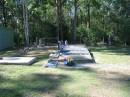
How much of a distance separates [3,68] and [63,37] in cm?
1842

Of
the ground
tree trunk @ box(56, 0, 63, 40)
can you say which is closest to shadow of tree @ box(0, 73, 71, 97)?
the ground

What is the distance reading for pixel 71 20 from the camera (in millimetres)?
29938

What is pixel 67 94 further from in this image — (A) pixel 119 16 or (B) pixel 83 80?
(A) pixel 119 16

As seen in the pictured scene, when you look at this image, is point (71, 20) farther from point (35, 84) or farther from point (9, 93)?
point (9, 93)

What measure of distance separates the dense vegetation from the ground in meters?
16.4

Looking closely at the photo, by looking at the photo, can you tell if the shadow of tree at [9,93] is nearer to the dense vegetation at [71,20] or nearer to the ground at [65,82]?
the ground at [65,82]

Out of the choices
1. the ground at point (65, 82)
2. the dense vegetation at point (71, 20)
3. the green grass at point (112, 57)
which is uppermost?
the dense vegetation at point (71, 20)

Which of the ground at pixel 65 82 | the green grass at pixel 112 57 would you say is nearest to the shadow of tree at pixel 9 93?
the ground at pixel 65 82

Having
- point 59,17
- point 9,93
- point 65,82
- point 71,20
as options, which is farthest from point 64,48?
point 71,20

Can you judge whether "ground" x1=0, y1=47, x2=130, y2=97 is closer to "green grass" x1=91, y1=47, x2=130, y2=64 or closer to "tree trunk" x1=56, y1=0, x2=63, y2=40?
"green grass" x1=91, y1=47, x2=130, y2=64

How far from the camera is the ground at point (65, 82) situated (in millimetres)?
6211

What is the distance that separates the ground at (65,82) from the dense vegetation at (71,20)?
1637cm

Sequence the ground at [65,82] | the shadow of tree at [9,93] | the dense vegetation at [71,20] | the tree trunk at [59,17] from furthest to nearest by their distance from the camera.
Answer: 1. the dense vegetation at [71,20]
2. the tree trunk at [59,17]
3. the ground at [65,82]
4. the shadow of tree at [9,93]

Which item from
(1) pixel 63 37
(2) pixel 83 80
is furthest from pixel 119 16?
(2) pixel 83 80
